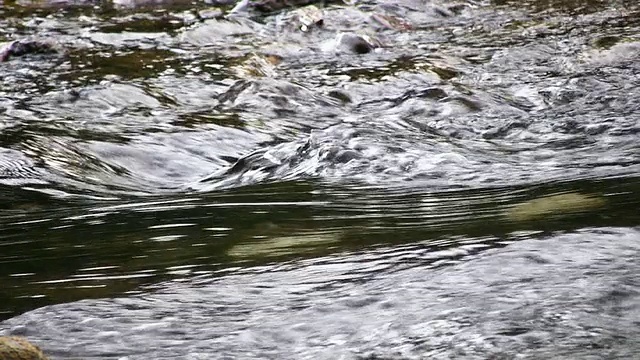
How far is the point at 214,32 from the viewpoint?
30.1ft

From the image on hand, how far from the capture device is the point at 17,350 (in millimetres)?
1965

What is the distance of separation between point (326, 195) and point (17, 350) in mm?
1915

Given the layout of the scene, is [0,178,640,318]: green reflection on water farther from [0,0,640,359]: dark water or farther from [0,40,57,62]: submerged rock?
[0,40,57,62]: submerged rock

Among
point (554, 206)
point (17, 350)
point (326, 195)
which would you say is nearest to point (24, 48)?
point (326, 195)

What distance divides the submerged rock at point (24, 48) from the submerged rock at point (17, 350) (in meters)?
6.36

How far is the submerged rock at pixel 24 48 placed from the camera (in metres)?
8.09

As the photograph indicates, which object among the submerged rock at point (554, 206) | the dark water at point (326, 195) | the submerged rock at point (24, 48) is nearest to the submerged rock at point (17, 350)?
the dark water at point (326, 195)

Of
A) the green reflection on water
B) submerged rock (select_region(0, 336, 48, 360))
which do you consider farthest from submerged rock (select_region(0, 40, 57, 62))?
submerged rock (select_region(0, 336, 48, 360))

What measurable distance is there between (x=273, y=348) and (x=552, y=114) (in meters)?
3.68

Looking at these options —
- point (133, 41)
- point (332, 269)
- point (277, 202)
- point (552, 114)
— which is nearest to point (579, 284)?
point (332, 269)

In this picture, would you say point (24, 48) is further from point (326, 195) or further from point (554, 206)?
point (554, 206)

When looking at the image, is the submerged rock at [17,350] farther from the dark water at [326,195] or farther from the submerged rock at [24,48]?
the submerged rock at [24,48]

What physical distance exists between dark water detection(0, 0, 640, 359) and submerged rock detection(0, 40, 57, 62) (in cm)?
7

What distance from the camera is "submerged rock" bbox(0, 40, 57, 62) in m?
8.09
